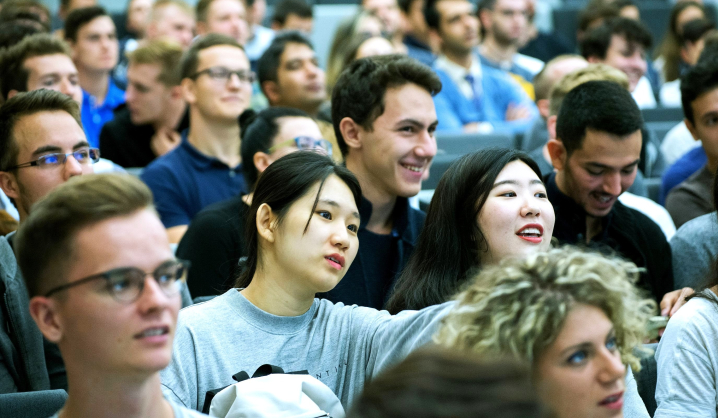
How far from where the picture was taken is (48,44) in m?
3.65

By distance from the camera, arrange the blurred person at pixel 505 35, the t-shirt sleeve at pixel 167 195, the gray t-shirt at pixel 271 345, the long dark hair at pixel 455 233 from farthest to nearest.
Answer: the blurred person at pixel 505 35 → the t-shirt sleeve at pixel 167 195 → the long dark hair at pixel 455 233 → the gray t-shirt at pixel 271 345

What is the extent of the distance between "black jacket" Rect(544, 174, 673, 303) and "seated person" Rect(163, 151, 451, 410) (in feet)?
3.35

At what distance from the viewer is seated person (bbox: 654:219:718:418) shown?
198 centimetres

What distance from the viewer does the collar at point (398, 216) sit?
2799 mm

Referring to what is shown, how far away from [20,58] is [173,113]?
1.24m

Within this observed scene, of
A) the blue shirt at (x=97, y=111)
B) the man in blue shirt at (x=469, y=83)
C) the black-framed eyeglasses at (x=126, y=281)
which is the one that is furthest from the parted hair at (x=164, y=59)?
the black-framed eyeglasses at (x=126, y=281)

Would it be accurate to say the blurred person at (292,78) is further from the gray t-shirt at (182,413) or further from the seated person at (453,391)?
the seated person at (453,391)

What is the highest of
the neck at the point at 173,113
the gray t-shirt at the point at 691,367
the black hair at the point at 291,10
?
the black hair at the point at 291,10

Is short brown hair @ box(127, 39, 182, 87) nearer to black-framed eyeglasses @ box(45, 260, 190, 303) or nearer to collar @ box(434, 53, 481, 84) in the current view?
Result: collar @ box(434, 53, 481, 84)

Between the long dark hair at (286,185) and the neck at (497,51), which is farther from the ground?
the neck at (497,51)

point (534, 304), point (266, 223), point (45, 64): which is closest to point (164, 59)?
point (45, 64)

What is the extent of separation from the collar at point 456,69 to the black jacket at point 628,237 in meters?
3.16

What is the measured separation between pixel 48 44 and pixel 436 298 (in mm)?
2452

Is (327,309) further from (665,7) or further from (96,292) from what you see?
(665,7)
